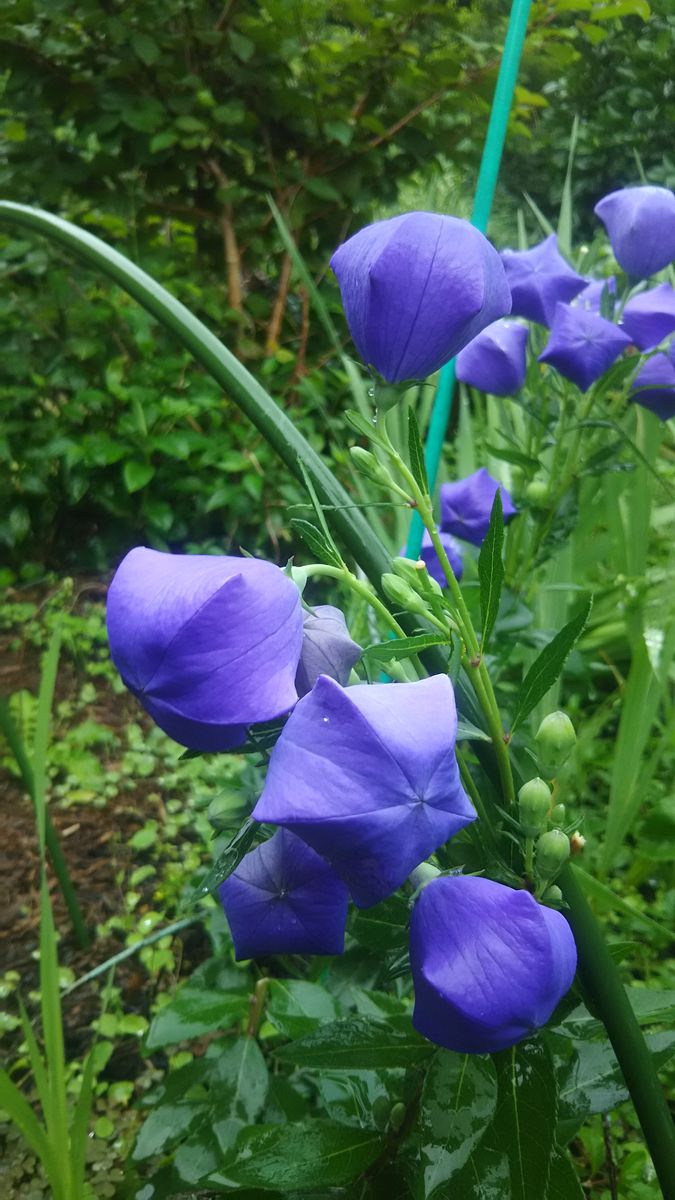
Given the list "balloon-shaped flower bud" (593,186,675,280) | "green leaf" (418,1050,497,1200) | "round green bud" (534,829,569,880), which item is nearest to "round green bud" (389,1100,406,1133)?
"green leaf" (418,1050,497,1200)

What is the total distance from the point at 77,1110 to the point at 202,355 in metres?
0.54

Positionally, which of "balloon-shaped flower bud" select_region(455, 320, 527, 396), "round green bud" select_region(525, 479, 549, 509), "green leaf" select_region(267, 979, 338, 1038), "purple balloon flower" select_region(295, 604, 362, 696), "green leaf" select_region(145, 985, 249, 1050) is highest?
"purple balloon flower" select_region(295, 604, 362, 696)

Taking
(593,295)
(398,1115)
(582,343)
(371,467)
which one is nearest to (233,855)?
(371,467)

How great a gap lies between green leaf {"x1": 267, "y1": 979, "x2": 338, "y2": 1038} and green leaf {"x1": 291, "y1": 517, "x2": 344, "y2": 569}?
1.26 ft

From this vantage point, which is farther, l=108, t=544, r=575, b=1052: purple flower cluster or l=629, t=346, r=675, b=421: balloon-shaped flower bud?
l=629, t=346, r=675, b=421: balloon-shaped flower bud

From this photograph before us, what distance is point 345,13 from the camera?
5.86ft

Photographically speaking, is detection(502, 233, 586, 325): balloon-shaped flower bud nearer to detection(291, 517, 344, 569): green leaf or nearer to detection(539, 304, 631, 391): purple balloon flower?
detection(539, 304, 631, 391): purple balloon flower

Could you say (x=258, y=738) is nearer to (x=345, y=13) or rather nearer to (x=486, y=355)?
(x=486, y=355)

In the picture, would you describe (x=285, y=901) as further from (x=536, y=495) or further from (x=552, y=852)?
(x=536, y=495)

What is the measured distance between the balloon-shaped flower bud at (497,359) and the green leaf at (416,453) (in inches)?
15.6

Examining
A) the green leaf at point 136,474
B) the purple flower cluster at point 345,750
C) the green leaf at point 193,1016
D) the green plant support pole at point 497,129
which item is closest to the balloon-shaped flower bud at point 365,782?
the purple flower cluster at point 345,750

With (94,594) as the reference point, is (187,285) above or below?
above

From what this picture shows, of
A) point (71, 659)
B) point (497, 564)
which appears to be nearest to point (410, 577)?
point (497, 564)

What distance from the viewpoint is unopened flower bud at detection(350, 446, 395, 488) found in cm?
32
